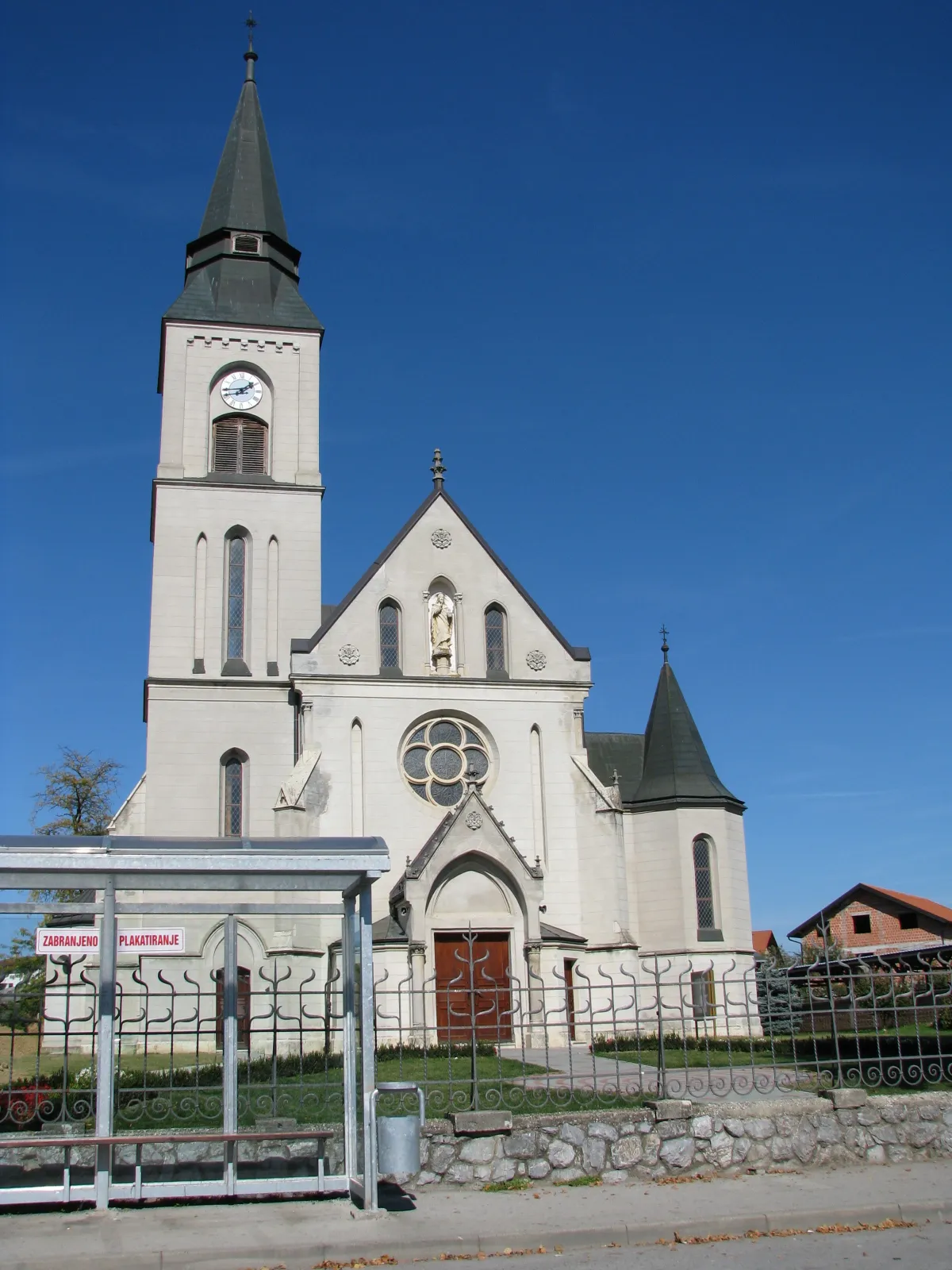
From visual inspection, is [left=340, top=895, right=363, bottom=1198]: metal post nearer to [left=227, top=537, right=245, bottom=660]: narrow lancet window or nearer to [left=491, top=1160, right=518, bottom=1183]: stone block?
[left=491, top=1160, right=518, bottom=1183]: stone block

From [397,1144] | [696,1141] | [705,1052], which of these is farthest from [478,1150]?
[705,1052]

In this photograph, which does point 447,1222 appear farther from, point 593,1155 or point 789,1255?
point 789,1255

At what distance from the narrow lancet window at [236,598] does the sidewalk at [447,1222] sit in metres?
23.5

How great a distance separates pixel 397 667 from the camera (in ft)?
109

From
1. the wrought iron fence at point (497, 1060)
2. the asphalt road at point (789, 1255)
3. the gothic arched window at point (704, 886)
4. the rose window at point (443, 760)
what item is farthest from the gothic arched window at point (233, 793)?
the asphalt road at point (789, 1255)

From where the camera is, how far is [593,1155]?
1338 cm

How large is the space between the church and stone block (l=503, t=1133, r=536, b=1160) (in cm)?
1605

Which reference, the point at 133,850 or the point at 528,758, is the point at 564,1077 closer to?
the point at 133,850

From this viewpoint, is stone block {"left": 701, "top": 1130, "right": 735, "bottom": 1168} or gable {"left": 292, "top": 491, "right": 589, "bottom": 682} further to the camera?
gable {"left": 292, "top": 491, "right": 589, "bottom": 682}

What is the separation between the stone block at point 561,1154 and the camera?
13.3 m

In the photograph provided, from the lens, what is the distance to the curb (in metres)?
10.1

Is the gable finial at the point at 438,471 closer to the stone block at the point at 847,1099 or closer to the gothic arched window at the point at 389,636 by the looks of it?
the gothic arched window at the point at 389,636

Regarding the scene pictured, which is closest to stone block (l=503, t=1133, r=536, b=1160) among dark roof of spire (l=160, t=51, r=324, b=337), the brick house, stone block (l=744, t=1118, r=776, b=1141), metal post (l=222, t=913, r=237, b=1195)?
stone block (l=744, t=1118, r=776, b=1141)

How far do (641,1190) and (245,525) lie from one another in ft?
85.4
